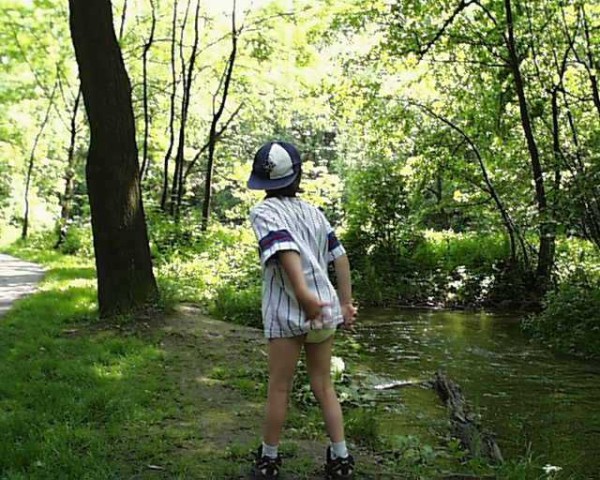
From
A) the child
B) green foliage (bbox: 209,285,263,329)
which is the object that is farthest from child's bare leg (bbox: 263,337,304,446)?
green foliage (bbox: 209,285,263,329)

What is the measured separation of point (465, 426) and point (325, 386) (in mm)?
1832

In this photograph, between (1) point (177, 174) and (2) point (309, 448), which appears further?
(1) point (177, 174)

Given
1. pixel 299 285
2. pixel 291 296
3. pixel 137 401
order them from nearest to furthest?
pixel 299 285
pixel 291 296
pixel 137 401

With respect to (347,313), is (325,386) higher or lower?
lower

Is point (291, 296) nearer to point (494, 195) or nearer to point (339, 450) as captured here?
point (339, 450)

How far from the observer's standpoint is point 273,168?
3703 mm

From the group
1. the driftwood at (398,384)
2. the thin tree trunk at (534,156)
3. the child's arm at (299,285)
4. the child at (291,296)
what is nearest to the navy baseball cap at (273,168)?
the child at (291,296)

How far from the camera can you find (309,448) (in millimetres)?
4391

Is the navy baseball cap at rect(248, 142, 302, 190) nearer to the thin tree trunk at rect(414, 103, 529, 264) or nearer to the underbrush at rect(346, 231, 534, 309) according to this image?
the thin tree trunk at rect(414, 103, 529, 264)

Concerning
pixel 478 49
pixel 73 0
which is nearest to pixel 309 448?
pixel 73 0

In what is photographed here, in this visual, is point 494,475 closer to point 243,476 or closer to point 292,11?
point 243,476

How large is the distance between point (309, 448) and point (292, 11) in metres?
16.3

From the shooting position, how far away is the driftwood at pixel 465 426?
4.58 meters

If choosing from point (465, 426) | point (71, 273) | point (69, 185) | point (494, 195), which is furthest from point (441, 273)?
point (69, 185)
